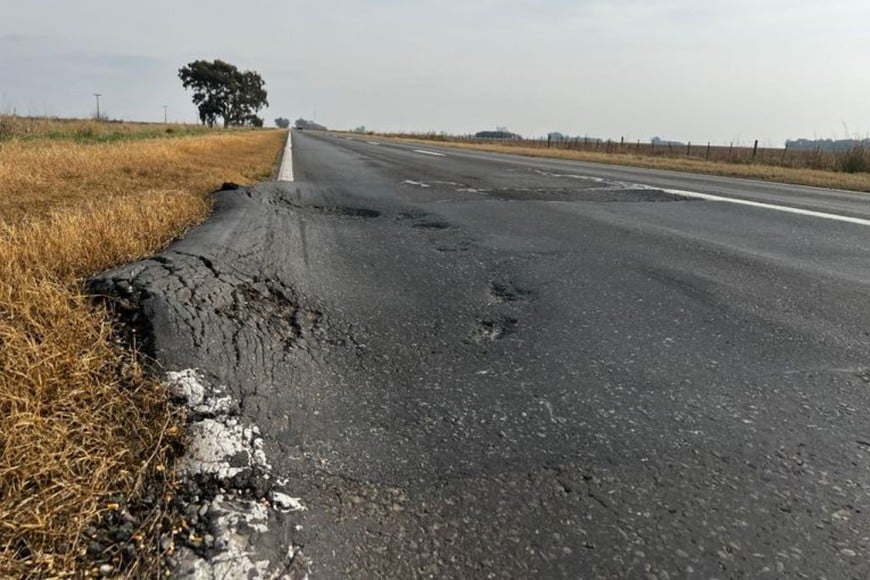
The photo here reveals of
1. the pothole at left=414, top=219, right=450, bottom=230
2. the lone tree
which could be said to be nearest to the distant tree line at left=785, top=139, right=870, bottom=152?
the pothole at left=414, top=219, right=450, bottom=230

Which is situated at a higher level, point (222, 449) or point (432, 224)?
point (432, 224)

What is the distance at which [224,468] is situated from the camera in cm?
180

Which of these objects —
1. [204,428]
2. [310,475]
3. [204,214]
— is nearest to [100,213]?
[204,214]

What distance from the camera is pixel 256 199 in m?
6.42

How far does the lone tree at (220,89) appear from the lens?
74738mm

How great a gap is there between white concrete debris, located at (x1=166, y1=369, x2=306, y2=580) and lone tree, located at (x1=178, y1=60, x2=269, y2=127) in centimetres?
7799

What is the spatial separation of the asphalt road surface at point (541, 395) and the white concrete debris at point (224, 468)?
0.07 metres

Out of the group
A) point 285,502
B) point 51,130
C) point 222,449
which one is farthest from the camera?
point 51,130

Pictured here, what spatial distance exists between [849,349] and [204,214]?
5.04 metres

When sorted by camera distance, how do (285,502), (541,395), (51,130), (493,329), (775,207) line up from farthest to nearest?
(51,130) → (775,207) → (493,329) → (541,395) → (285,502)

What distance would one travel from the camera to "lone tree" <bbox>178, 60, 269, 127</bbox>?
7474 cm

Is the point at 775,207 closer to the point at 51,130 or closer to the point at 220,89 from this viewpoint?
the point at 51,130

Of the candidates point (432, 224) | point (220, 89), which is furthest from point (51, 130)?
point (220, 89)

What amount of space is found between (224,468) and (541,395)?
1.28 m
